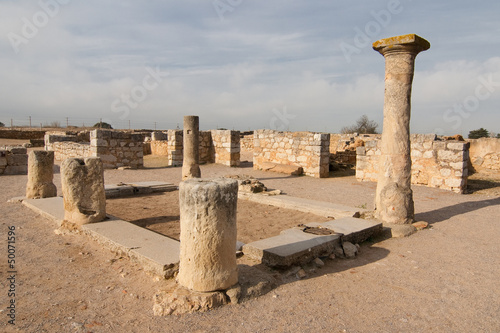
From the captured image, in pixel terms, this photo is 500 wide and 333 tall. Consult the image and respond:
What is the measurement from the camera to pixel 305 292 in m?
3.91

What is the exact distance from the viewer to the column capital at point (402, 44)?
616 cm

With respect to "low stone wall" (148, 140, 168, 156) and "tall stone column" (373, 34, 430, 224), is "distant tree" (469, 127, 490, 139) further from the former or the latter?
"tall stone column" (373, 34, 430, 224)

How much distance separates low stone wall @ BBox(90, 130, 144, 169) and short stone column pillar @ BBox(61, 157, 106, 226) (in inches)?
344

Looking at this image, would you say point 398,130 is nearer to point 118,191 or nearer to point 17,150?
point 118,191

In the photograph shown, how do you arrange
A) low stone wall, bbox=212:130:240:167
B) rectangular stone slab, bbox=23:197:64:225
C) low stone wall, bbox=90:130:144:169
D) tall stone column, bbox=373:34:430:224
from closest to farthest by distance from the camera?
tall stone column, bbox=373:34:430:224
rectangular stone slab, bbox=23:197:64:225
low stone wall, bbox=90:130:144:169
low stone wall, bbox=212:130:240:167

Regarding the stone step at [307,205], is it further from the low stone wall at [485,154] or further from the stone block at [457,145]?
the low stone wall at [485,154]

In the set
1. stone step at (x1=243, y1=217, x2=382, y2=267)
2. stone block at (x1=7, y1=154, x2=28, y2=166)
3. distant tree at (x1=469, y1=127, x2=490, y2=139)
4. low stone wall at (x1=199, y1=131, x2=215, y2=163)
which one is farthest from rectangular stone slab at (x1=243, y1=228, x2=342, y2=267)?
distant tree at (x1=469, y1=127, x2=490, y2=139)

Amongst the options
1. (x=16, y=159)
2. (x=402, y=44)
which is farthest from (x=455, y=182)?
(x=16, y=159)

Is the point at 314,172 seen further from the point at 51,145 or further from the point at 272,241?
the point at 51,145

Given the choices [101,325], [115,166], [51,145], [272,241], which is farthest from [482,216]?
[51,145]

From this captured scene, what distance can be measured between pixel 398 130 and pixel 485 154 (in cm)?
1057

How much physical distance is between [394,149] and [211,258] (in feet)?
14.2

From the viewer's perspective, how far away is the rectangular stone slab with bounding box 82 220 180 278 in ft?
14.0

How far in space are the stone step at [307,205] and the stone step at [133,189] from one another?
7.86 ft
